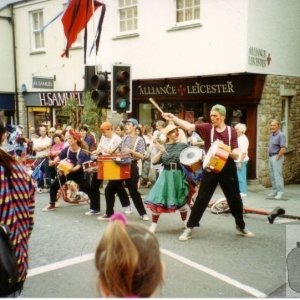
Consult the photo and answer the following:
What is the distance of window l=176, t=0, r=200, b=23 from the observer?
511 inches

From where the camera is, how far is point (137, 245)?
1841mm

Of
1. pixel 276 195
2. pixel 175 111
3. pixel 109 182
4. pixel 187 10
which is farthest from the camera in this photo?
pixel 175 111

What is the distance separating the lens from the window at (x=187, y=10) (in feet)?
42.6

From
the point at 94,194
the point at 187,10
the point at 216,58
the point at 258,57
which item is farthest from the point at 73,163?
the point at 187,10

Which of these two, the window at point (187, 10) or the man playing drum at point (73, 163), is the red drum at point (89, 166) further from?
the window at point (187, 10)

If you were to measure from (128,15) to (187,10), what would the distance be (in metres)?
2.36

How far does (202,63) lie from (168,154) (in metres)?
6.41

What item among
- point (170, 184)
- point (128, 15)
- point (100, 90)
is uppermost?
point (128, 15)

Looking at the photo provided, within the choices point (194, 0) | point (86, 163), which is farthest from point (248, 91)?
point (86, 163)

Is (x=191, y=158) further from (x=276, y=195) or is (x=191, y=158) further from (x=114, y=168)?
(x=276, y=195)

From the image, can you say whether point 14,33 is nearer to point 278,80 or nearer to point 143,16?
point 143,16

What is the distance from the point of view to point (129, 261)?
5.94 feet

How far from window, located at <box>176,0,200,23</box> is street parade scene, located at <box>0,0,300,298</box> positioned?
3cm

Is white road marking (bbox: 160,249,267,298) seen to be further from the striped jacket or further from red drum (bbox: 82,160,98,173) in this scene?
red drum (bbox: 82,160,98,173)
